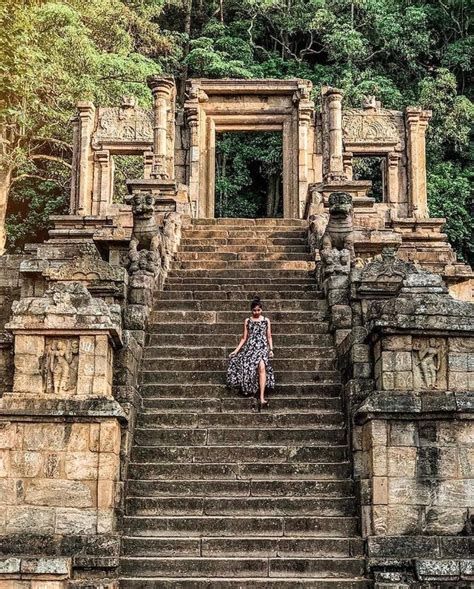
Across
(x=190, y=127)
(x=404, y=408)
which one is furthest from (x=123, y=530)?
(x=190, y=127)

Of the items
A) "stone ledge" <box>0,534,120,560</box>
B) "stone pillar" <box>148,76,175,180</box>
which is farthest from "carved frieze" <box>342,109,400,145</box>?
"stone ledge" <box>0,534,120,560</box>

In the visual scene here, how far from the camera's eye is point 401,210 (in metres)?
22.7

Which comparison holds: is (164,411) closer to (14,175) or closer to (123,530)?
(123,530)

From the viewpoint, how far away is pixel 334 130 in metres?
20.7

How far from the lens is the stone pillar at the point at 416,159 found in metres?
22.5

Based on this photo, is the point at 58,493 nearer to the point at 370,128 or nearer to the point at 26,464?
the point at 26,464

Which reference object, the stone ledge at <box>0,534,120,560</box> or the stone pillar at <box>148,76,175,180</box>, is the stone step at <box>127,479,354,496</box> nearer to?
the stone ledge at <box>0,534,120,560</box>

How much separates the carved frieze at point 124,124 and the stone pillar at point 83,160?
0.96ft

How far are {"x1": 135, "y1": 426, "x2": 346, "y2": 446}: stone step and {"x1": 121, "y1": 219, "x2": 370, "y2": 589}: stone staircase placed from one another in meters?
0.01

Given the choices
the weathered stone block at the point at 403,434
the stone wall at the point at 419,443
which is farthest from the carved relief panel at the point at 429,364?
the weathered stone block at the point at 403,434

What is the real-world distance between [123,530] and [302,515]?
1647 millimetres

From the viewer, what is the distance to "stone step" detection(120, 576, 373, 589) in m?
7.15

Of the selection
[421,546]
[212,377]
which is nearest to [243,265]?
[212,377]

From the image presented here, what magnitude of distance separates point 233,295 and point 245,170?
1856cm
